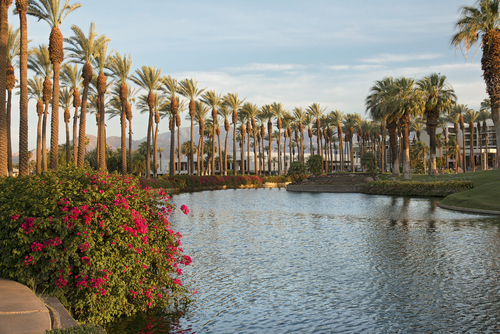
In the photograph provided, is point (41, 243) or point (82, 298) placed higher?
point (41, 243)

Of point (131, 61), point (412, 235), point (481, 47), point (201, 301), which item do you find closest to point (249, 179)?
point (131, 61)

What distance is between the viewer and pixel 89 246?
6199 mm

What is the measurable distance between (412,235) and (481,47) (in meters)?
23.7

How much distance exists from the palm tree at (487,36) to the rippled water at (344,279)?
18.4 m

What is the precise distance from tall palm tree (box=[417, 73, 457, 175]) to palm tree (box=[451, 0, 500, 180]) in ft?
→ 47.8

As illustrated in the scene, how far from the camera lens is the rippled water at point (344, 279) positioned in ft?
21.3

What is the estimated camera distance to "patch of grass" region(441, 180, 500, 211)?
22069 millimetres

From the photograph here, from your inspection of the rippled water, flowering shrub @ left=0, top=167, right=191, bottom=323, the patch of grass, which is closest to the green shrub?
flowering shrub @ left=0, top=167, right=191, bottom=323

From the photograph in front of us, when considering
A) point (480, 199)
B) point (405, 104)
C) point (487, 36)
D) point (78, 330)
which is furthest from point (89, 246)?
point (405, 104)

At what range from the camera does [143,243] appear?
6.84 m

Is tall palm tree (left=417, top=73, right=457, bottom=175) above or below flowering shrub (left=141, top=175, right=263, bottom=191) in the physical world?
above

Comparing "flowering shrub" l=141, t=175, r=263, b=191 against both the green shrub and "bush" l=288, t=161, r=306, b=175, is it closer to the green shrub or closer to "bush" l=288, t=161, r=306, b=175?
"bush" l=288, t=161, r=306, b=175

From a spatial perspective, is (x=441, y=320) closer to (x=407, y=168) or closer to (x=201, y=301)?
(x=201, y=301)

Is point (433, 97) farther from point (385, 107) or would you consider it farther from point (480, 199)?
point (480, 199)
